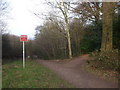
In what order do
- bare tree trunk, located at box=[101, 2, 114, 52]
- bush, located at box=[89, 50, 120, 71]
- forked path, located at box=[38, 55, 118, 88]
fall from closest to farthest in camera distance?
forked path, located at box=[38, 55, 118, 88] < bush, located at box=[89, 50, 120, 71] < bare tree trunk, located at box=[101, 2, 114, 52]

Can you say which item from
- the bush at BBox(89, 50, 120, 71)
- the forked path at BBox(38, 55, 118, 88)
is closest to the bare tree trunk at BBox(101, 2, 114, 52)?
the bush at BBox(89, 50, 120, 71)

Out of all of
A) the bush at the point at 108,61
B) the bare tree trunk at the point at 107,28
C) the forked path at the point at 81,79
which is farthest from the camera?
the bare tree trunk at the point at 107,28

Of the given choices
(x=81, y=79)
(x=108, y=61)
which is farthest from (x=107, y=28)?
(x=81, y=79)

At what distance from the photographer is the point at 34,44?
28.9m

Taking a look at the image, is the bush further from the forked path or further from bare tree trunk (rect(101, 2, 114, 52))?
the forked path

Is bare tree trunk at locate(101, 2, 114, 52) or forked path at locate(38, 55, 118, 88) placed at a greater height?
bare tree trunk at locate(101, 2, 114, 52)

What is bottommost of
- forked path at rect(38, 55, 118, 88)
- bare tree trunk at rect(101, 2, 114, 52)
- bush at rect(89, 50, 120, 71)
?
forked path at rect(38, 55, 118, 88)

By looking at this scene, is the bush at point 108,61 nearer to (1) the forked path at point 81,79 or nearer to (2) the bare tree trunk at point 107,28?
(2) the bare tree trunk at point 107,28

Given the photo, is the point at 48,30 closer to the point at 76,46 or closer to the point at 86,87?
the point at 76,46

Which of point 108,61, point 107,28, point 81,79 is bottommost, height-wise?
point 81,79

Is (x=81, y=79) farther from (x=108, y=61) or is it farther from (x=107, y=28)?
(x=107, y=28)

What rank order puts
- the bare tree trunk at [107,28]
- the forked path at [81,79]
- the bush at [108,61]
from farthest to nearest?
1. the bare tree trunk at [107,28]
2. the bush at [108,61]
3. the forked path at [81,79]

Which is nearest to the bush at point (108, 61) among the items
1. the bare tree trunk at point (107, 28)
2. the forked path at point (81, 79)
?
the bare tree trunk at point (107, 28)

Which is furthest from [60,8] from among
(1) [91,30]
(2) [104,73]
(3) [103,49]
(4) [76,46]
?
(2) [104,73]
